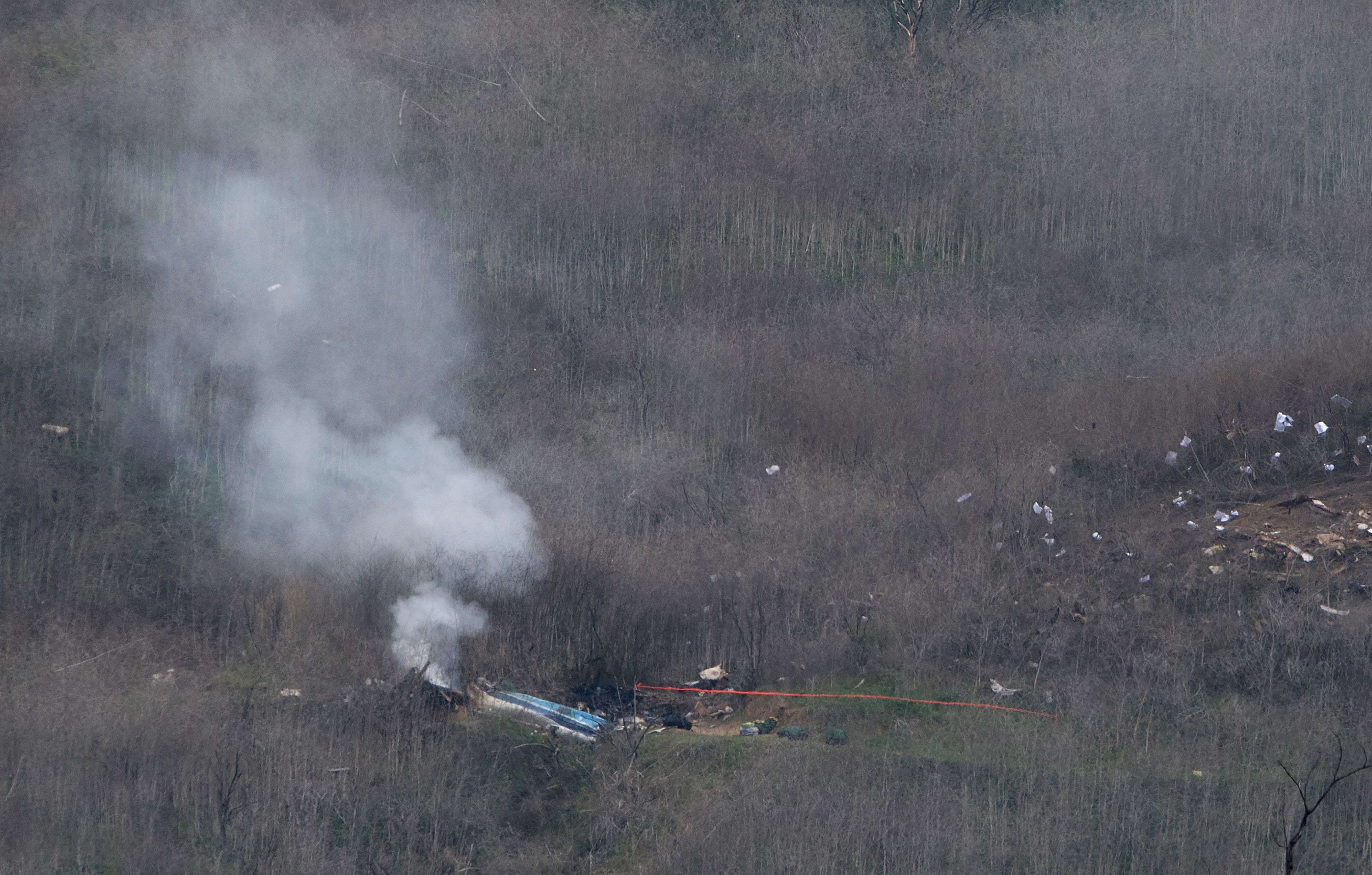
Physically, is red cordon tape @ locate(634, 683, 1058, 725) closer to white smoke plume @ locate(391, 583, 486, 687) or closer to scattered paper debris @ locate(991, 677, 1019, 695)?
scattered paper debris @ locate(991, 677, 1019, 695)

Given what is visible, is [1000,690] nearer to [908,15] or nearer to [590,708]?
[590,708]

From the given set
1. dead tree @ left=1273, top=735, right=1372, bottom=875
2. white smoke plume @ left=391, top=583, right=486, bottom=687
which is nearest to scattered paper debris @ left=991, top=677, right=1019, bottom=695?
dead tree @ left=1273, top=735, right=1372, bottom=875

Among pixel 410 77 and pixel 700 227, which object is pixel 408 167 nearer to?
pixel 410 77

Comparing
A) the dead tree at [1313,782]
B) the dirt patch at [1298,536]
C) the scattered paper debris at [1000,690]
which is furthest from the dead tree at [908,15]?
the dead tree at [1313,782]

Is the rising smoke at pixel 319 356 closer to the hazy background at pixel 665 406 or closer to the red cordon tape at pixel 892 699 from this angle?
the hazy background at pixel 665 406

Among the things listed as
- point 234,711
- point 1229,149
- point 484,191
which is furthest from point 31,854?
point 1229,149

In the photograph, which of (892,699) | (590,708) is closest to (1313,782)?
(892,699)
